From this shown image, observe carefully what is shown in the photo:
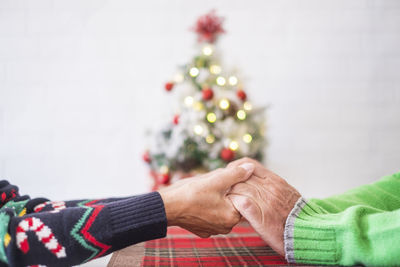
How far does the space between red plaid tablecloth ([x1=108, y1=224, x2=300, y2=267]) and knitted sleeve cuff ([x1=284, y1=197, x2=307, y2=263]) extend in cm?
2

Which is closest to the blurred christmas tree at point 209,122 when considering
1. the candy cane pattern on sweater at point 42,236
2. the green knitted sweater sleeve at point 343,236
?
the green knitted sweater sleeve at point 343,236

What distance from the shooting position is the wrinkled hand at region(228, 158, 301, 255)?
0.85m

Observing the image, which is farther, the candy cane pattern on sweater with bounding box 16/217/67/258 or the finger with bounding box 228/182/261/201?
the finger with bounding box 228/182/261/201

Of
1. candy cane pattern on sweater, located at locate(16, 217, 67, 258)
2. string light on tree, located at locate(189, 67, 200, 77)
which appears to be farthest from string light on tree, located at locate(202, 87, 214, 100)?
candy cane pattern on sweater, located at locate(16, 217, 67, 258)

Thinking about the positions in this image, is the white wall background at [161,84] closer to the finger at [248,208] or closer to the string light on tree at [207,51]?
the string light on tree at [207,51]

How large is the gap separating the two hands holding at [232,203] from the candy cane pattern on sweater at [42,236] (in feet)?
0.77

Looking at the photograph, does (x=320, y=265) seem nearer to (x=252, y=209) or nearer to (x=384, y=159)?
(x=252, y=209)

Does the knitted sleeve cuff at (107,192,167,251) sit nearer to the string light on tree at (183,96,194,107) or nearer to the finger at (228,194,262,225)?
the finger at (228,194,262,225)

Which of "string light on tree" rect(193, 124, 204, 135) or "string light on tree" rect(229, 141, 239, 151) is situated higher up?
"string light on tree" rect(193, 124, 204, 135)

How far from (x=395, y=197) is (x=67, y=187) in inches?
76.3

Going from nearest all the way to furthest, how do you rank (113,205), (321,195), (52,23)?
(113,205)
(52,23)
(321,195)

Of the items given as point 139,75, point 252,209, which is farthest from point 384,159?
point 252,209

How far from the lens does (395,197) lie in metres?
1.01

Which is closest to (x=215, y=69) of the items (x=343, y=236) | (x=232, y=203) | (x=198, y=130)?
(x=198, y=130)
